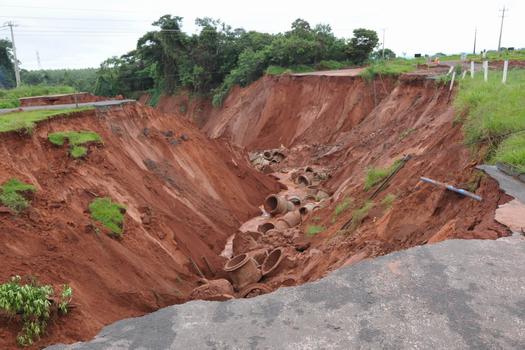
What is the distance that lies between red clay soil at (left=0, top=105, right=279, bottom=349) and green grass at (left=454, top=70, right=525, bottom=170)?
8425 mm

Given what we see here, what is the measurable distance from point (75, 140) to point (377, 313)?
1192cm

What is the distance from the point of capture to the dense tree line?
124ft

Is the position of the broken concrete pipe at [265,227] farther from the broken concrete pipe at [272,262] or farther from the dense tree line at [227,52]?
the dense tree line at [227,52]

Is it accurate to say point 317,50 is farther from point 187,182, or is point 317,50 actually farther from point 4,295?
point 4,295

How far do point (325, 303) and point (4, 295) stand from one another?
446 cm

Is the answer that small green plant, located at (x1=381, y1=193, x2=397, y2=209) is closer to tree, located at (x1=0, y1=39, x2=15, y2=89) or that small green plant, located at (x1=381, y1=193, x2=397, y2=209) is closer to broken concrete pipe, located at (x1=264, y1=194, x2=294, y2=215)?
broken concrete pipe, located at (x1=264, y1=194, x2=294, y2=215)

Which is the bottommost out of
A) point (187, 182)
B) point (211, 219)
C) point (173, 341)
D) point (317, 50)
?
point (211, 219)

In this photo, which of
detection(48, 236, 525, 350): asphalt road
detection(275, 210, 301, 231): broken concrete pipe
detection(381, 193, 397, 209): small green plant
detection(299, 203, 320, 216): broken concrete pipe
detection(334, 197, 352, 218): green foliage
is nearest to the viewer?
detection(48, 236, 525, 350): asphalt road

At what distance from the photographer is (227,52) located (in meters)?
42.5

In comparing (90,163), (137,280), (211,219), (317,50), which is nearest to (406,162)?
(211,219)

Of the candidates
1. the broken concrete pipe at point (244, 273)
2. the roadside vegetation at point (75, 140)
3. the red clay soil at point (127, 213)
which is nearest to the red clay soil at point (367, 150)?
the broken concrete pipe at point (244, 273)

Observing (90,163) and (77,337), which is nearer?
(77,337)

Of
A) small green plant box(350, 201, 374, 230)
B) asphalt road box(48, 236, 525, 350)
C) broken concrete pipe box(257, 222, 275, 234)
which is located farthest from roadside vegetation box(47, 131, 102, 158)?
asphalt road box(48, 236, 525, 350)

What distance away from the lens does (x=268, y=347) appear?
5.00 m
